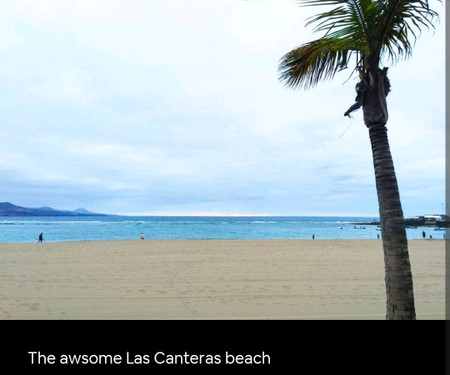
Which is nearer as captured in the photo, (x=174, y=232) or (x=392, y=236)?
(x=392, y=236)

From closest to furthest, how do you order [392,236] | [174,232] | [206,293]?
[392,236]
[206,293]
[174,232]

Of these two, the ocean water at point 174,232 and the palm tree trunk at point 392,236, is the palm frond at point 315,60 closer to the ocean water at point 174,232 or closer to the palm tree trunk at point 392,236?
the palm tree trunk at point 392,236

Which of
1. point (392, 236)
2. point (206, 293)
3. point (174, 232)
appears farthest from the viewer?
point (174, 232)

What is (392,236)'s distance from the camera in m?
3.83

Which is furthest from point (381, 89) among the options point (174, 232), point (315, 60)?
point (174, 232)

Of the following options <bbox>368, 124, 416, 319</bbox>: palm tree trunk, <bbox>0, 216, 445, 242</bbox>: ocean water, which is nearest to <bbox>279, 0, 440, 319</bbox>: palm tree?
<bbox>368, 124, 416, 319</bbox>: palm tree trunk

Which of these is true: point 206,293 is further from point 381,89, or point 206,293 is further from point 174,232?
point 174,232

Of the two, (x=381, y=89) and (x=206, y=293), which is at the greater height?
(x=381, y=89)

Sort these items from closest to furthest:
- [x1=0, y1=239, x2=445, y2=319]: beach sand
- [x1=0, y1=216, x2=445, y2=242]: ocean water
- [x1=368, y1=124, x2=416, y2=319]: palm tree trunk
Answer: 1. [x1=368, y1=124, x2=416, y2=319]: palm tree trunk
2. [x1=0, y1=239, x2=445, y2=319]: beach sand
3. [x1=0, y1=216, x2=445, y2=242]: ocean water

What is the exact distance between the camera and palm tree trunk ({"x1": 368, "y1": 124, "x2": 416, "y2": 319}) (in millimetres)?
3812

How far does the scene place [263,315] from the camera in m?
6.58

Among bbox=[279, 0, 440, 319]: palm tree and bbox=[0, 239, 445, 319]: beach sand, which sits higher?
bbox=[279, 0, 440, 319]: palm tree

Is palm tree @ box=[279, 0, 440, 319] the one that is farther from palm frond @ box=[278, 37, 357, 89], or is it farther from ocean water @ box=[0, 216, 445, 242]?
ocean water @ box=[0, 216, 445, 242]
